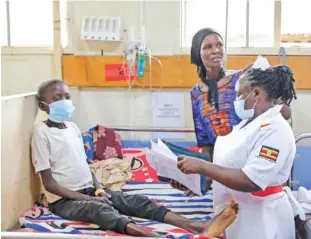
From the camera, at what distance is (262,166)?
2.00 metres

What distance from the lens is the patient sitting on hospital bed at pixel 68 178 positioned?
2824 millimetres

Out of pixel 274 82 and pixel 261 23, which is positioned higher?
pixel 261 23

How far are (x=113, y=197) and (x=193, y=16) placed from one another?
1.75m

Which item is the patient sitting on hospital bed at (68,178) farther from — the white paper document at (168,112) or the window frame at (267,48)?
the window frame at (267,48)

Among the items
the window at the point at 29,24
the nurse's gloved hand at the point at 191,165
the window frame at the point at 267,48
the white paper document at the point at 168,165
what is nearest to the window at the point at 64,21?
the window at the point at 29,24

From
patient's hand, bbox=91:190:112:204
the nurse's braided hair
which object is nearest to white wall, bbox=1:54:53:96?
patient's hand, bbox=91:190:112:204

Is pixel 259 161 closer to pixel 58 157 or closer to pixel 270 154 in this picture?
pixel 270 154

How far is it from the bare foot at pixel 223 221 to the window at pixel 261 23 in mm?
2080

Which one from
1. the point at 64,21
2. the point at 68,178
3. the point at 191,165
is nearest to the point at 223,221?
the point at 191,165

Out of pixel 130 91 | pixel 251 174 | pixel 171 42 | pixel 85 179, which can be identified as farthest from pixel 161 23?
pixel 251 174

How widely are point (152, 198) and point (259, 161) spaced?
53.7 inches

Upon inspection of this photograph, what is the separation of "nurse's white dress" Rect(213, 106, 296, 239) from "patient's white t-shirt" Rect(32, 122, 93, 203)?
1.09 m

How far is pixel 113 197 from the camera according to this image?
3088mm

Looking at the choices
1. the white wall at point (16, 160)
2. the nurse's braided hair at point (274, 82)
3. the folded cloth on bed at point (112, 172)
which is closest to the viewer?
the nurse's braided hair at point (274, 82)
